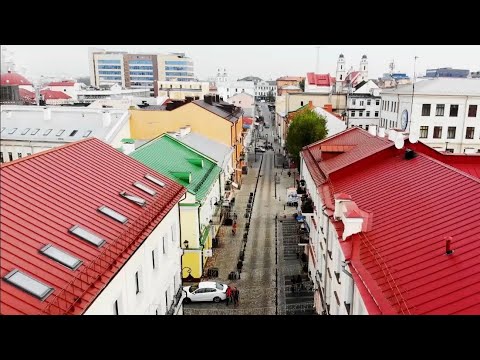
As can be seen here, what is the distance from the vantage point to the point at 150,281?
8977mm

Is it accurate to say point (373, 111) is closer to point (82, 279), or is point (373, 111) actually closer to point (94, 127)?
point (94, 127)

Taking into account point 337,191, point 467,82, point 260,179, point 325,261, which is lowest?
point 260,179

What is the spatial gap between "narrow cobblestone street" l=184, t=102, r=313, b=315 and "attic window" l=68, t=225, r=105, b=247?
21.3 feet

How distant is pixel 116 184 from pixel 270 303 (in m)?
6.93

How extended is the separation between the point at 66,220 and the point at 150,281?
2.61 metres

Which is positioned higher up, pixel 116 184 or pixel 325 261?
pixel 116 184

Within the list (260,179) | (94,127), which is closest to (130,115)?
(94,127)

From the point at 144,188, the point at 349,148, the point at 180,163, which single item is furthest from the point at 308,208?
the point at 144,188

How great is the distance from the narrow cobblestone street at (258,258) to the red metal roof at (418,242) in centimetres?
513

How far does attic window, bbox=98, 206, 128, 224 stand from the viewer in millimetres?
8062

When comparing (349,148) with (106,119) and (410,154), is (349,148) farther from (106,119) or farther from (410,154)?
(106,119)

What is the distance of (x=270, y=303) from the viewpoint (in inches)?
542

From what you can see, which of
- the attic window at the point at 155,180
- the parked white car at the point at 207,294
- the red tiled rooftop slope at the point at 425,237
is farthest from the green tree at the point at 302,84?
the red tiled rooftop slope at the point at 425,237

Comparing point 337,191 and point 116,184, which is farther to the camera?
point 337,191
